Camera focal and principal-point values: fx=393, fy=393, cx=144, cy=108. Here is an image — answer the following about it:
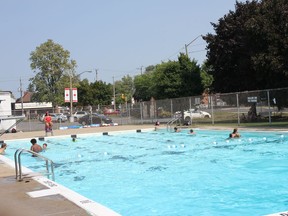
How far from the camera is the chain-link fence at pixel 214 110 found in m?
26.8

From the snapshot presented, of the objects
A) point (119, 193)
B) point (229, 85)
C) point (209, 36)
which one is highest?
point (209, 36)

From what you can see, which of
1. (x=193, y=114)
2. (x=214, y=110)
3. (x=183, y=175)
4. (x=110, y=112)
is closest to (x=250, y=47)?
(x=214, y=110)

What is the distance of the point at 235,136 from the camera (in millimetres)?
20641

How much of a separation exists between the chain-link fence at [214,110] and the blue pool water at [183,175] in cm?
601

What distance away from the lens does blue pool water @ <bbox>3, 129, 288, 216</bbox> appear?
8781mm

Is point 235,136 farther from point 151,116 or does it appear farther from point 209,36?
point 151,116

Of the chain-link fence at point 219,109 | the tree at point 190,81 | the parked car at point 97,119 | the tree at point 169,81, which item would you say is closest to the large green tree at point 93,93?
the chain-link fence at point 219,109

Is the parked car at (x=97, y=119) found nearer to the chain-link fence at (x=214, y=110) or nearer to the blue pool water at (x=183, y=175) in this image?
the chain-link fence at (x=214, y=110)

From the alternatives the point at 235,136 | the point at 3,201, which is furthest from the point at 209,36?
the point at 3,201

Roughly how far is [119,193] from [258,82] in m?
24.2

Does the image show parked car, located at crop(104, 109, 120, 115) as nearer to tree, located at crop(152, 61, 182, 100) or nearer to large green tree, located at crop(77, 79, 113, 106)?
tree, located at crop(152, 61, 182, 100)

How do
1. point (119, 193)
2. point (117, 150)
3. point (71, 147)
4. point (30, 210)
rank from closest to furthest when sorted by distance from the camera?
point (30, 210) → point (119, 193) → point (117, 150) → point (71, 147)

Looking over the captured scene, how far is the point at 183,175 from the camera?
40.1 ft

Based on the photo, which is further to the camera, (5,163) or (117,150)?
(117,150)
